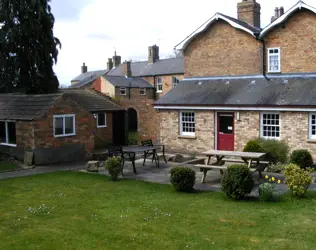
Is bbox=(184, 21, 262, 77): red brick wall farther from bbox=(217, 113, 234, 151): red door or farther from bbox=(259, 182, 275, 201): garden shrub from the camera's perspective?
bbox=(259, 182, 275, 201): garden shrub

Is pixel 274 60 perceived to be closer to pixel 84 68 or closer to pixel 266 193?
pixel 266 193

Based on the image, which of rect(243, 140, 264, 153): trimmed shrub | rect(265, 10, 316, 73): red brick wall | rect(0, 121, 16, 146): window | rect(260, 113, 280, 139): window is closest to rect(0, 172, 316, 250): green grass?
rect(243, 140, 264, 153): trimmed shrub

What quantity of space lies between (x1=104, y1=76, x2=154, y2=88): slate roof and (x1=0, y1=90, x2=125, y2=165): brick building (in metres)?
24.4

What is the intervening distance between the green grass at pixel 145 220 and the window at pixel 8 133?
7375 mm

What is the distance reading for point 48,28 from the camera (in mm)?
29266

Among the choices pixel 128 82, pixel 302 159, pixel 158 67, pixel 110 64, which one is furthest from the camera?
pixel 110 64

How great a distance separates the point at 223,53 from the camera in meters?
24.7

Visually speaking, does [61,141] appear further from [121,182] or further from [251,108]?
[251,108]

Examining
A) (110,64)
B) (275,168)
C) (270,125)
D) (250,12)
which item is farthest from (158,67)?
(275,168)

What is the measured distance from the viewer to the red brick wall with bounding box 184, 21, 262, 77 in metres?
23.6

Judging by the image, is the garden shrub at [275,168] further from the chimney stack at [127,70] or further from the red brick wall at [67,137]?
the chimney stack at [127,70]

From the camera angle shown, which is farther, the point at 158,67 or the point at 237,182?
the point at 158,67

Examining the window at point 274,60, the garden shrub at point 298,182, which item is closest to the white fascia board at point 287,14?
the window at point 274,60

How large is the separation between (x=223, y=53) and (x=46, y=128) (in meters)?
11.7
